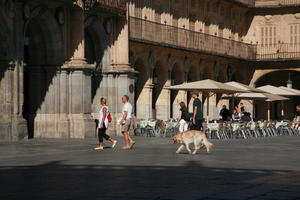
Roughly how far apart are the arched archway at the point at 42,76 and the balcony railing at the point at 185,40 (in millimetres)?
7833

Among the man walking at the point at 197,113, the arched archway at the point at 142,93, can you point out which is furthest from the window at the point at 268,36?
the man walking at the point at 197,113

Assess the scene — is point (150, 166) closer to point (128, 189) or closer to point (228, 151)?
point (128, 189)

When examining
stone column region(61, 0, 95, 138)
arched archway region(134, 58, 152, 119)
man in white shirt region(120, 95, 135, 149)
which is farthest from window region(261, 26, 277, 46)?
man in white shirt region(120, 95, 135, 149)

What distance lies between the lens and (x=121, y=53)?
39188 mm

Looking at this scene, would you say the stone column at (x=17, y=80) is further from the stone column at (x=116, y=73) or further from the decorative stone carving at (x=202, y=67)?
the decorative stone carving at (x=202, y=67)

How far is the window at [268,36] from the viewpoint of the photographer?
→ 6150 cm

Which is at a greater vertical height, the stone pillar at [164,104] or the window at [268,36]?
the window at [268,36]

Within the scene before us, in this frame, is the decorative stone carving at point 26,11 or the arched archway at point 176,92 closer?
the decorative stone carving at point 26,11

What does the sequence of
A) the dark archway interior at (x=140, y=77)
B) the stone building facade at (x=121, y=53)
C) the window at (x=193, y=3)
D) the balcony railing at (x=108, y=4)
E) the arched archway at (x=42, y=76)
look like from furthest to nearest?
the window at (x=193, y=3) → the dark archway interior at (x=140, y=77) → the balcony railing at (x=108, y=4) → the arched archway at (x=42, y=76) → the stone building facade at (x=121, y=53)

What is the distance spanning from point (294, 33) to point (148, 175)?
45979mm

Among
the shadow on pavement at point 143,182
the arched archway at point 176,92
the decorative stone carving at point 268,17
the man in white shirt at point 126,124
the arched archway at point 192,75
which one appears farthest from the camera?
the decorative stone carving at point 268,17

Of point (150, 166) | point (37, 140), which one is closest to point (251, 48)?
point (37, 140)

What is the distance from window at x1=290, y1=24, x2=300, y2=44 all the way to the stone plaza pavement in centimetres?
3598

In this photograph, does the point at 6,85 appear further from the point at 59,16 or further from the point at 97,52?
the point at 97,52
